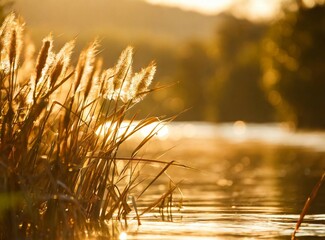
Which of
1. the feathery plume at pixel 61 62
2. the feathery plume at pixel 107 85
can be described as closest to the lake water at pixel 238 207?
the feathery plume at pixel 107 85

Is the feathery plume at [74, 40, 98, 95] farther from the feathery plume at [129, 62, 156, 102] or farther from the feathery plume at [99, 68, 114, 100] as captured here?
the feathery plume at [129, 62, 156, 102]

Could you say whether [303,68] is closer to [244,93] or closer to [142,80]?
[244,93]

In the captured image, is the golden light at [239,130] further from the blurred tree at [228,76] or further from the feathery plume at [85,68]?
the feathery plume at [85,68]

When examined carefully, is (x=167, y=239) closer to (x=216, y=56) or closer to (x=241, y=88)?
(x=241, y=88)

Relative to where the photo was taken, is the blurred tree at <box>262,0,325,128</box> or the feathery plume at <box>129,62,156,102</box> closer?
the feathery plume at <box>129,62,156,102</box>

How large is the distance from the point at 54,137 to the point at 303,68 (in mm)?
62738

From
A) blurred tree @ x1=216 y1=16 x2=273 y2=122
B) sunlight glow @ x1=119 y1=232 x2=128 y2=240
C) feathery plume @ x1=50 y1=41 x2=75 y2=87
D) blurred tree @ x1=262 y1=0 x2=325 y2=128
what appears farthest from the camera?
blurred tree @ x1=216 y1=16 x2=273 y2=122

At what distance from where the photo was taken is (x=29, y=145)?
890cm

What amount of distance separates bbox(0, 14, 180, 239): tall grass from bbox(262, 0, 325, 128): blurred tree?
60.9m

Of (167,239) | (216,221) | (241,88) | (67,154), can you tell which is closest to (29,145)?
(67,154)

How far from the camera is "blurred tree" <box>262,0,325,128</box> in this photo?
69.9 meters

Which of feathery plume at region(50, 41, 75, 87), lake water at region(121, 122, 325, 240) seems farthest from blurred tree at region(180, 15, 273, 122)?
feathery plume at region(50, 41, 75, 87)

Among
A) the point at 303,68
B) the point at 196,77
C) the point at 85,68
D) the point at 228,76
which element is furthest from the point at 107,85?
the point at 196,77

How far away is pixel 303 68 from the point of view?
70.5 meters
